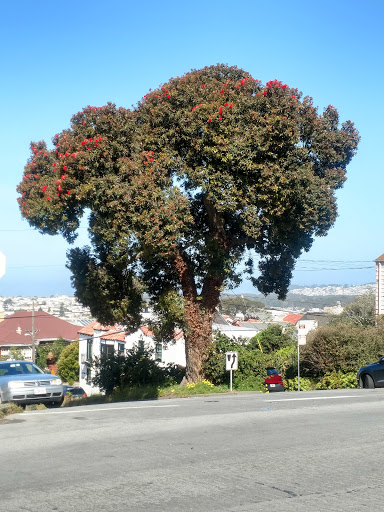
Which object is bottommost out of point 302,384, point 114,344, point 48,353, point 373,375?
point 48,353

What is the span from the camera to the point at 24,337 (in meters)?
71.7

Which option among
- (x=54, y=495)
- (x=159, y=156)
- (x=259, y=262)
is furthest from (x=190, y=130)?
(x=54, y=495)

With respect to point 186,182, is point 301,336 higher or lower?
lower

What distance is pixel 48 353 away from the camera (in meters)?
66.8

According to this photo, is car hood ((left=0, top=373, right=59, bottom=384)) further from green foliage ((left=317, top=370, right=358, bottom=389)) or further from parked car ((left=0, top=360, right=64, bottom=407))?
green foliage ((left=317, top=370, right=358, bottom=389))

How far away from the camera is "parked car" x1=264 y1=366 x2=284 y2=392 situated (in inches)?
1062

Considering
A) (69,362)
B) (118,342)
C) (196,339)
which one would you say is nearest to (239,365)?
(196,339)

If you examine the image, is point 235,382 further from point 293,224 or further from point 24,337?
point 24,337

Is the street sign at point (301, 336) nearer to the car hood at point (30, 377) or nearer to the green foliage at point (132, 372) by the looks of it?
the green foliage at point (132, 372)

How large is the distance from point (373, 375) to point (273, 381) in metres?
7.13

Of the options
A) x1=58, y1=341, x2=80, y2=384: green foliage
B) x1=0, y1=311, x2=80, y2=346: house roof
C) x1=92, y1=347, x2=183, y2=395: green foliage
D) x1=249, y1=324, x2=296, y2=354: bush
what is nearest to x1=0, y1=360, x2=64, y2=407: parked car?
x1=92, y1=347, x2=183, y2=395: green foliage

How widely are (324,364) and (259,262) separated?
6.28 metres

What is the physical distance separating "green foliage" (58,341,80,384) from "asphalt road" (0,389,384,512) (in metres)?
50.5

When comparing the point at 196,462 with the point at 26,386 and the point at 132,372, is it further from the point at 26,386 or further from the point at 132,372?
the point at 132,372
